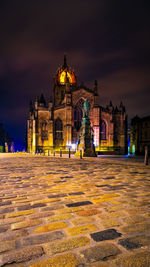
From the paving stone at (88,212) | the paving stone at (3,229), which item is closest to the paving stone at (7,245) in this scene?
the paving stone at (3,229)

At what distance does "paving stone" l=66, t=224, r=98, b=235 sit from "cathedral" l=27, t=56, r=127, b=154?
32.0 m

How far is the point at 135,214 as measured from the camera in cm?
225

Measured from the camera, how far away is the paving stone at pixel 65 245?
1438mm

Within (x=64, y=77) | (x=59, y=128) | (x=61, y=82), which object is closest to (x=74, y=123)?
(x=59, y=128)

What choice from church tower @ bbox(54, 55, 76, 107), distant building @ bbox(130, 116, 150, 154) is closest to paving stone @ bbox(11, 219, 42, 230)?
distant building @ bbox(130, 116, 150, 154)

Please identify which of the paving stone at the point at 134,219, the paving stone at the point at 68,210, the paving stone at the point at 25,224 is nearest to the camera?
the paving stone at the point at 25,224

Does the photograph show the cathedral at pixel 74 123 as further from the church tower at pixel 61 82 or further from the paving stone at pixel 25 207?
the paving stone at pixel 25 207

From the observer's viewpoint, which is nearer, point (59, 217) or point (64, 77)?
point (59, 217)

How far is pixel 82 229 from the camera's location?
1.83m

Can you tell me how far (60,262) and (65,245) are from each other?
0.24 meters

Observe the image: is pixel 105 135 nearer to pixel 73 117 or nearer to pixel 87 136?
pixel 73 117

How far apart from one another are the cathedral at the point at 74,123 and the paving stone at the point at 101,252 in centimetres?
3244

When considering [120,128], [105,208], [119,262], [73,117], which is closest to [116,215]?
[105,208]

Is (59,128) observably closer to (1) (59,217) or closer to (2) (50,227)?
(1) (59,217)
